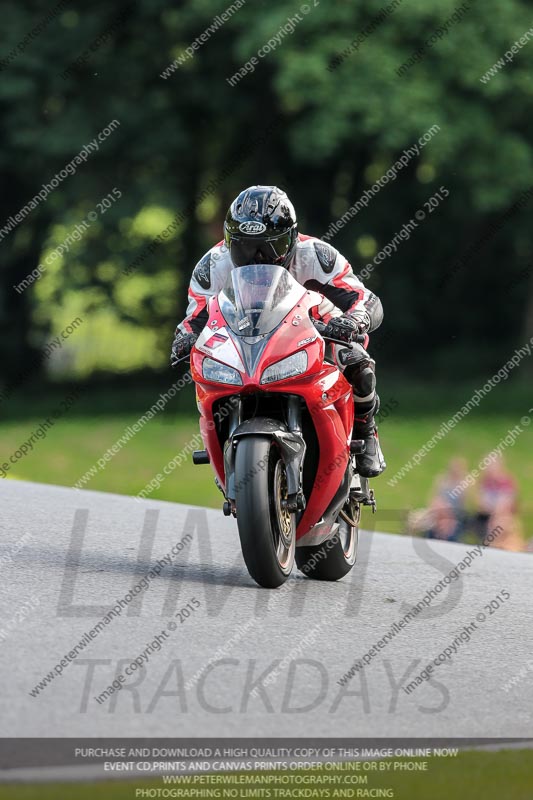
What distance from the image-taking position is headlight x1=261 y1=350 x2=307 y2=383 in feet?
21.6

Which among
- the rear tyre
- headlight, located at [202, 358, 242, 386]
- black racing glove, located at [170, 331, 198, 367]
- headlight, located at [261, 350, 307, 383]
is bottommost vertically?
the rear tyre

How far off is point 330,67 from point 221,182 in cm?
460

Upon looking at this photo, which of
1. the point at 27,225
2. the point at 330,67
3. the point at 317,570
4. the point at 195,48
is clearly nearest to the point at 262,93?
the point at 195,48

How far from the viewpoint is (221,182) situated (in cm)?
2569

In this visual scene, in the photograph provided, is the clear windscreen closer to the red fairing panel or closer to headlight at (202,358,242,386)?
the red fairing panel

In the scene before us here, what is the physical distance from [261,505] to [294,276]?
1426mm

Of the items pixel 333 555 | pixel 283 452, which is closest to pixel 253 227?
pixel 283 452

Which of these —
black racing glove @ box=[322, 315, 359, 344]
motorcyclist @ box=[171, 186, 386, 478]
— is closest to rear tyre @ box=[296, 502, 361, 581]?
motorcyclist @ box=[171, 186, 386, 478]

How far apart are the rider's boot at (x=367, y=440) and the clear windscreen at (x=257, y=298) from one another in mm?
922

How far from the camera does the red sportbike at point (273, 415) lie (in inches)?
251

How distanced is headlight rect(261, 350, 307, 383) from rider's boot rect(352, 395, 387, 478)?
0.86 meters

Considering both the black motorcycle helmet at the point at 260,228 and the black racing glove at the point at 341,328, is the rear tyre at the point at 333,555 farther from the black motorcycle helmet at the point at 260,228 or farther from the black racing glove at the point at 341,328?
the black motorcycle helmet at the point at 260,228

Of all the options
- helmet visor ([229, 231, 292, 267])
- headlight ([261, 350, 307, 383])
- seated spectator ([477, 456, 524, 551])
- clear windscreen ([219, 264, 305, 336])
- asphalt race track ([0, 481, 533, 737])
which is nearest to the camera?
asphalt race track ([0, 481, 533, 737])

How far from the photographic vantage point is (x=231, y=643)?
18.5 feet
